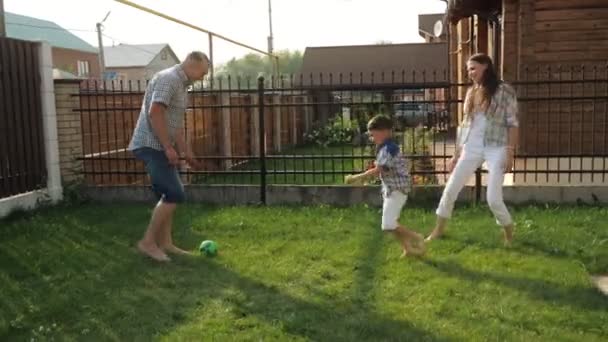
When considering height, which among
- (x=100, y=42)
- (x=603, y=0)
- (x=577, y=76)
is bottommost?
(x=577, y=76)

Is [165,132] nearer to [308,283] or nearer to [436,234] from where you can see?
[308,283]

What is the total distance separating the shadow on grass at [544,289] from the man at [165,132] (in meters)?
2.09

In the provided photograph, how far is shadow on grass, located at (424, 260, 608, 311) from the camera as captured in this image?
4047 millimetres

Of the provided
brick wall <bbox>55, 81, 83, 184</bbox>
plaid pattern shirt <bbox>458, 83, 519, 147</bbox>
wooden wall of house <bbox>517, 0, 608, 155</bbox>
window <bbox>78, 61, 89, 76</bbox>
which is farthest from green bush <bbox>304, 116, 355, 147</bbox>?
window <bbox>78, 61, 89, 76</bbox>

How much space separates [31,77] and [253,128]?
801 centimetres

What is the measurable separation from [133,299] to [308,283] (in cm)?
117

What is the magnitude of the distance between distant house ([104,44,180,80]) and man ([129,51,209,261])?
6264cm

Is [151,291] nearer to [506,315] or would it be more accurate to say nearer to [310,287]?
[310,287]

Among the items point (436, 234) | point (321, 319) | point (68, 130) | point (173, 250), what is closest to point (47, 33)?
point (68, 130)

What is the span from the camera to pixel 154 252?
17.2 feet

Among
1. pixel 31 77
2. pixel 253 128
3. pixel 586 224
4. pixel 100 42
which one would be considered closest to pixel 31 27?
pixel 100 42

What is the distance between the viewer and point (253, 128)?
1532 centimetres

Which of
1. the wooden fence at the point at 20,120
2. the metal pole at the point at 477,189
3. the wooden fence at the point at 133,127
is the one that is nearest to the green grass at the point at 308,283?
the metal pole at the point at 477,189

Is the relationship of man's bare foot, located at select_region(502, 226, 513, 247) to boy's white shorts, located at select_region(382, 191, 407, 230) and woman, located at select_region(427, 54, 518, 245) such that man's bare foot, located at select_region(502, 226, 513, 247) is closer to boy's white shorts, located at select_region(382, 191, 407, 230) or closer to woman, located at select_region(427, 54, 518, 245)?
woman, located at select_region(427, 54, 518, 245)
